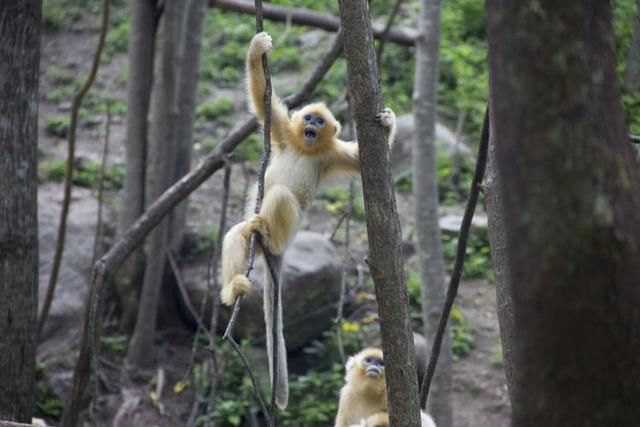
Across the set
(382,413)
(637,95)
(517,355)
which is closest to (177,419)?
(382,413)

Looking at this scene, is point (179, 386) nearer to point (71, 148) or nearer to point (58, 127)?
point (71, 148)

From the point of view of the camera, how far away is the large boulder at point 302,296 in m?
9.66

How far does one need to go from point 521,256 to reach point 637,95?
4.61 meters

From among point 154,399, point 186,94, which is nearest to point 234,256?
point 154,399

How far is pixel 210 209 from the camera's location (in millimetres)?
10969

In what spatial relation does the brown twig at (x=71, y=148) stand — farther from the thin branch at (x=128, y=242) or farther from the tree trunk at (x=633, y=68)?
the tree trunk at (x=633, y=68)

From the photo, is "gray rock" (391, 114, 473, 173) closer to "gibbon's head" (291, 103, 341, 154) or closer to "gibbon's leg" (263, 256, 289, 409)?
"gibbon's head" (291, 103, 341, 154)

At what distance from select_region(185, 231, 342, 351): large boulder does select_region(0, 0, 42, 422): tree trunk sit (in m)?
3.93

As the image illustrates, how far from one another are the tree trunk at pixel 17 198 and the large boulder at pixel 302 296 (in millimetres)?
3933

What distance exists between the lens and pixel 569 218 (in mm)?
2213

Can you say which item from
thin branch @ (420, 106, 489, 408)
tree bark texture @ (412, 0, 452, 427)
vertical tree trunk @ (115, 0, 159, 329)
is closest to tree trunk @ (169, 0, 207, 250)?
vertical tree trunk @ (115, 0, 159, 329)

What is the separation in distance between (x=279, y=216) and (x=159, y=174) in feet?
12.3

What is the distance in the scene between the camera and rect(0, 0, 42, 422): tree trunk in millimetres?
5582

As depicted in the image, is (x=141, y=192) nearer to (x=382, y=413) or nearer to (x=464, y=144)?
(x=382, y=413)
